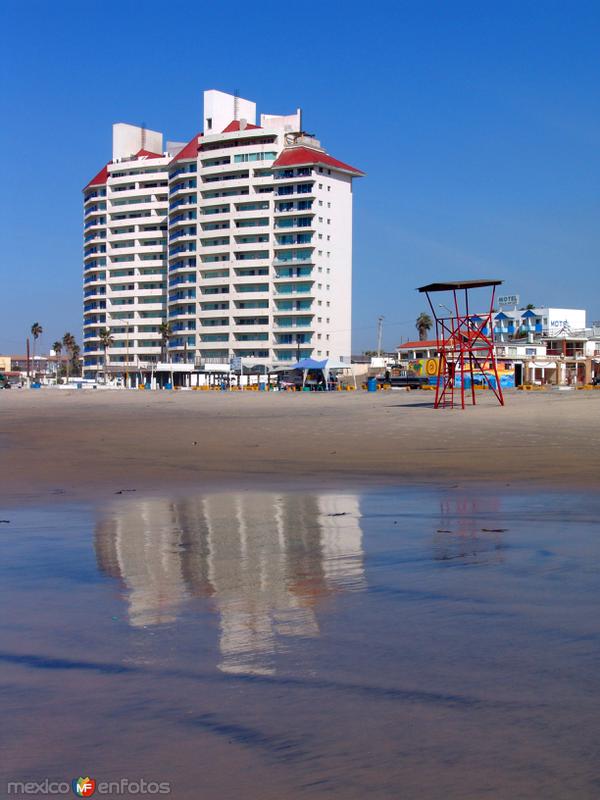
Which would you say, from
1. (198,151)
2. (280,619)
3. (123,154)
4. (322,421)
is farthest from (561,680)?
(123,154)

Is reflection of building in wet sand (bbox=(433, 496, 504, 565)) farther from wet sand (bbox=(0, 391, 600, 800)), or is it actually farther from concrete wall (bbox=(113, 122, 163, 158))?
concrete wall (bbox=(113, 122, 163, 158))

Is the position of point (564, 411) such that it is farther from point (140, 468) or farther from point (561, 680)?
point (561, 680)

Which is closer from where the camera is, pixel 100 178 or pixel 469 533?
pixel 469 533

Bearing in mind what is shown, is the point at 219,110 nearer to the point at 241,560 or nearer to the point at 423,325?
the point at 423,325

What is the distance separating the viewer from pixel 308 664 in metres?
3.98

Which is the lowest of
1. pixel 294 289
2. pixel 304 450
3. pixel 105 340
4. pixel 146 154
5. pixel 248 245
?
pixel 304 450

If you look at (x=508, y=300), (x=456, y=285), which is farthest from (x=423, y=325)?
(x=456, y=285)

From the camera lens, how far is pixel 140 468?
14570mm

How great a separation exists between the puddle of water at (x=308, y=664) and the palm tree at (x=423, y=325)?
14434 cm

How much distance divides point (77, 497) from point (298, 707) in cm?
783

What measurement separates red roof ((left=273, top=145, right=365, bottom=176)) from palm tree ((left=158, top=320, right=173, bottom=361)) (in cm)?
2767

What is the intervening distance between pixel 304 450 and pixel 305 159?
3869 inches

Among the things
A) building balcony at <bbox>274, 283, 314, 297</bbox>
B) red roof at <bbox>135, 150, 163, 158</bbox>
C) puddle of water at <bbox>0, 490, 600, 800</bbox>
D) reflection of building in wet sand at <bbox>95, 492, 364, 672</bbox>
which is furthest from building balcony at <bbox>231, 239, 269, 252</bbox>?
puddle of water at <bbox>0, 490, 600, 800</bbox>

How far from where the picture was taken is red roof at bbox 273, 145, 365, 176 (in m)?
111
